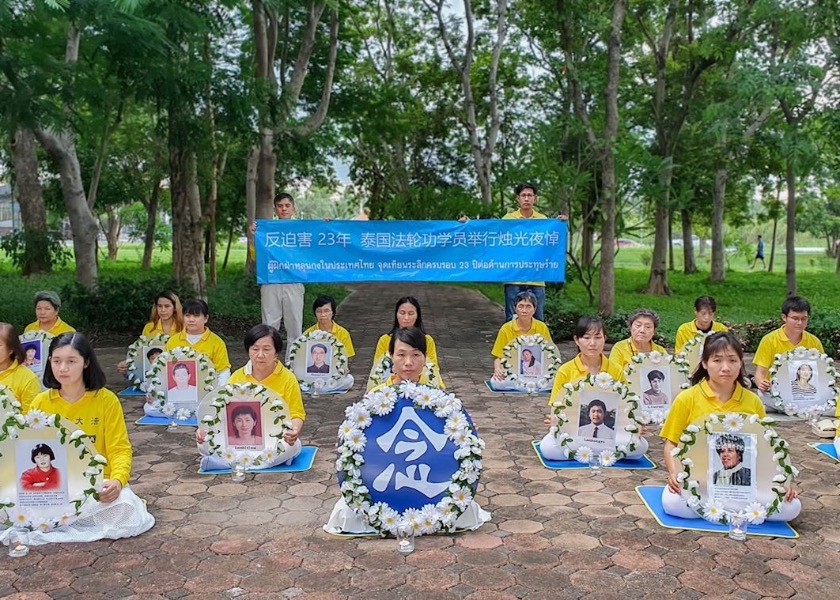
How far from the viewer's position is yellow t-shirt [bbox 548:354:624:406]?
18.8 ft

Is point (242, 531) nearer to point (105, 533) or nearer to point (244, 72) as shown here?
point (105, 533)

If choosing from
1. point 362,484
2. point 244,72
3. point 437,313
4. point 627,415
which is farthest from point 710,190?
point 362,484

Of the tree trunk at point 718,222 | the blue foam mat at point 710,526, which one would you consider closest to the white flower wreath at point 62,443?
the blue foam mat at point 710,526

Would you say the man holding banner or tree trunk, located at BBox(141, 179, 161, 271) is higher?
tree trunk, located at BBox(141, 179, 161, 271)

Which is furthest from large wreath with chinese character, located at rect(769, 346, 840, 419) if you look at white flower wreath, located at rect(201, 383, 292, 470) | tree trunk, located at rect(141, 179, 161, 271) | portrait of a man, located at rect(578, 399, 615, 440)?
tree trunk, located at rect(141, 179, 161, 271)

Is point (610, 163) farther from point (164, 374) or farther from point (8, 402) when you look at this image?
point (8, 402)

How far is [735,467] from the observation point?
4.32 m

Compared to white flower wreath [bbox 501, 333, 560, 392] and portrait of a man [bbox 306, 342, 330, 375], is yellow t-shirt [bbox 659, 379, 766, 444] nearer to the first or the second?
white flower wreath [bbox 501, 333, 560, 392]

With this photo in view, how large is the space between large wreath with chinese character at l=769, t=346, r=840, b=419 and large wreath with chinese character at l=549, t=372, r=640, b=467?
2.21m

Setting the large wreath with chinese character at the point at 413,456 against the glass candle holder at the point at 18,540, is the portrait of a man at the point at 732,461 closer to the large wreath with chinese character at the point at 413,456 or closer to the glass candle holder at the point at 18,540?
the large wreath with chinese character at the point at 413,456

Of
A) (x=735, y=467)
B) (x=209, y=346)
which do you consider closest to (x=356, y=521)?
(x=735, y=467)

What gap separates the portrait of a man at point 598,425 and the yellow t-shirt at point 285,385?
6.77 ft

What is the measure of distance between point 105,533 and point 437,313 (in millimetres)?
12120

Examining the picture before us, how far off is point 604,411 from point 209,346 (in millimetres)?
3661
